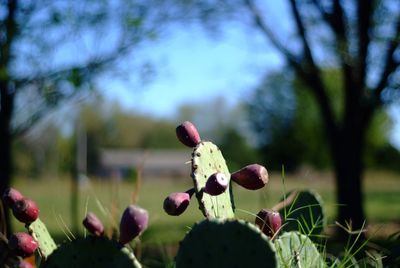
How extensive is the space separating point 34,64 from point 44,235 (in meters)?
6.99

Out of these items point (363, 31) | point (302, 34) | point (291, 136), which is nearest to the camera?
point (363, 31)

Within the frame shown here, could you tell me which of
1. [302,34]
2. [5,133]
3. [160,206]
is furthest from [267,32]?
[160,206]

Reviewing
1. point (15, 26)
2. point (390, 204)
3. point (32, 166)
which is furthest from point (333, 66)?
point (32, 166)

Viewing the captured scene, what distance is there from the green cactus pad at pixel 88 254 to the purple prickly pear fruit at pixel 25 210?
11 centimetres

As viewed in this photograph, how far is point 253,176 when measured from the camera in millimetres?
1689

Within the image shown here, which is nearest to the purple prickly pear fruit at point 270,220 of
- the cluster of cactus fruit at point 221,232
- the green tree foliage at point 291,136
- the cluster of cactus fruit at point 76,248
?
the cluster of cactus fruit at point 221,232

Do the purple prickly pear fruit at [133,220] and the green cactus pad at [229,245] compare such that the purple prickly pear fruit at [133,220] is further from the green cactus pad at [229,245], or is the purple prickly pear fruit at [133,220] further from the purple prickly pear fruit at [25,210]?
the purple prickly pear fruit at [25,210]

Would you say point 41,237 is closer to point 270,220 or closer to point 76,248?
point 76,248

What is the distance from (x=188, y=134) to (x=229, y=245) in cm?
40

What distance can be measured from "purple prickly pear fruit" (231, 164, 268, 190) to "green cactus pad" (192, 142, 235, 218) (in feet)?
0.33

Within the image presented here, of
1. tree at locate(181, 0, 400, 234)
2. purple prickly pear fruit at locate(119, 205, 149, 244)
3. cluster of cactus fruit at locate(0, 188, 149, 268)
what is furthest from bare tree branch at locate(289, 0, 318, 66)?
purple prickly pear fruit at locate(119, 205, 149, 244)

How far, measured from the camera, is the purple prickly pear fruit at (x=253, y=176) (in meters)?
1.68

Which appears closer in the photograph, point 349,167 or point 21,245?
point 21,245

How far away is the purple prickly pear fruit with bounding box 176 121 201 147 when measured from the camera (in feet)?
6.03
